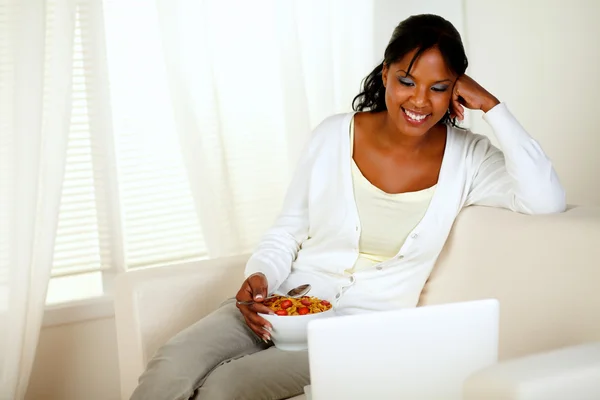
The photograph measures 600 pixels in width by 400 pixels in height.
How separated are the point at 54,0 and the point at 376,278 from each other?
4.91ft

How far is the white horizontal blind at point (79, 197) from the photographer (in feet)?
9.99

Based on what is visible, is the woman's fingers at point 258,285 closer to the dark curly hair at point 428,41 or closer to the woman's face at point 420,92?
the woman's face at point 420,92

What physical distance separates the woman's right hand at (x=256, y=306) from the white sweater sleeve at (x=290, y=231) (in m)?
0.09

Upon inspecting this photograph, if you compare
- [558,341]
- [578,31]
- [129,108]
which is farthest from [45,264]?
[578,31]

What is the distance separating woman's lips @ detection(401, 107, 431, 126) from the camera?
2129mm

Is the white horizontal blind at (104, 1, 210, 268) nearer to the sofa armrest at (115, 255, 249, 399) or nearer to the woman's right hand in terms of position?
the sofa armrest at (115, 255, 249, 399)

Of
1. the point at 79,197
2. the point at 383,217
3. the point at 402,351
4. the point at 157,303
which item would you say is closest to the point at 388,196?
the point at 383,217

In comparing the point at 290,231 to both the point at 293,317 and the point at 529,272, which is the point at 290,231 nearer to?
the point at 293,317

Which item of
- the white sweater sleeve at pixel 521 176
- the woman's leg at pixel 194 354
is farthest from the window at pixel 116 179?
the white sweater sleeve at pixel 521 176

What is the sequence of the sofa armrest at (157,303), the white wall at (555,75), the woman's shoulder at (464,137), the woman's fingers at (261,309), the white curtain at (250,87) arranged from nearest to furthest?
the woman's fingers at (261,309)
the woman's shoulder at (464,137)
the sofa armrest at (157,303)
the white wall at (555,75)
the white curtain at (250,87)

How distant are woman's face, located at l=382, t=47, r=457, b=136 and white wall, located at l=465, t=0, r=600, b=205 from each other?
79 cm

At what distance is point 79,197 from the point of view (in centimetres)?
311

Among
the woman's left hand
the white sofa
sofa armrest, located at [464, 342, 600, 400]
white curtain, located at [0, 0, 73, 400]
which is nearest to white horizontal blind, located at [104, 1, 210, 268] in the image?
white curtain, located at [0, 0, 73, 400]

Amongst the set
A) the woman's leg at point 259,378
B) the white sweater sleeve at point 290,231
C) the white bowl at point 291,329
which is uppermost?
the white sweater sleeve at point 290,231
